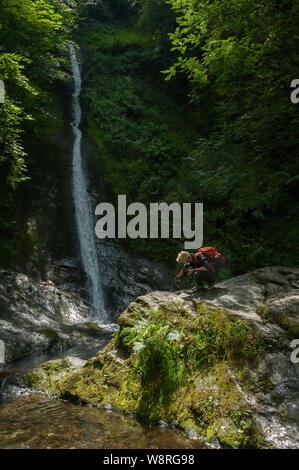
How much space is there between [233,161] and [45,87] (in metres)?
15.9

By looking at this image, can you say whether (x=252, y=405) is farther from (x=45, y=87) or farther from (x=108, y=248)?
(x=45, y=87)

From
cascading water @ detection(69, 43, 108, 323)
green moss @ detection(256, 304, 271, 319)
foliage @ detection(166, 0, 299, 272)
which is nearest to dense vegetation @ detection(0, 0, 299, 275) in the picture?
foliage @ detection(166, 0, 299, 272)

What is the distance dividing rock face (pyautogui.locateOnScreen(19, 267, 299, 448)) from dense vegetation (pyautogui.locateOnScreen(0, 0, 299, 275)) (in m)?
5.81

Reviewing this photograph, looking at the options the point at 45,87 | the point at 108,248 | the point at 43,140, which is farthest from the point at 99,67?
the point at 108,248

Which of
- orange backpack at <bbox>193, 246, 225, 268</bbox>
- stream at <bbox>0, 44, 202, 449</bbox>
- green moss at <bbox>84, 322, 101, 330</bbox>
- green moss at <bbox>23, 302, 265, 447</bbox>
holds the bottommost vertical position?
green moss at <bbox>84, 322, 101, 330</bbox>

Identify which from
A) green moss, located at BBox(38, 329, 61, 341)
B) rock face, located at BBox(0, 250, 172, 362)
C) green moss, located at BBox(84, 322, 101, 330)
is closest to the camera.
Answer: rock face, located at BBox(0, 250, 172, 362)

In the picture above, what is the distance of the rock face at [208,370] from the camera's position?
376cm

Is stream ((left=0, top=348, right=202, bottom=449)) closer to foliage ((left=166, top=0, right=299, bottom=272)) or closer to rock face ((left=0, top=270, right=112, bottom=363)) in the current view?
rock face ((left=0, top=270, right=112, bottom=363))

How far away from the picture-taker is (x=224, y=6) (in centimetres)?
869

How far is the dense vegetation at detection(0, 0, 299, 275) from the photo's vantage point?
9.07m
